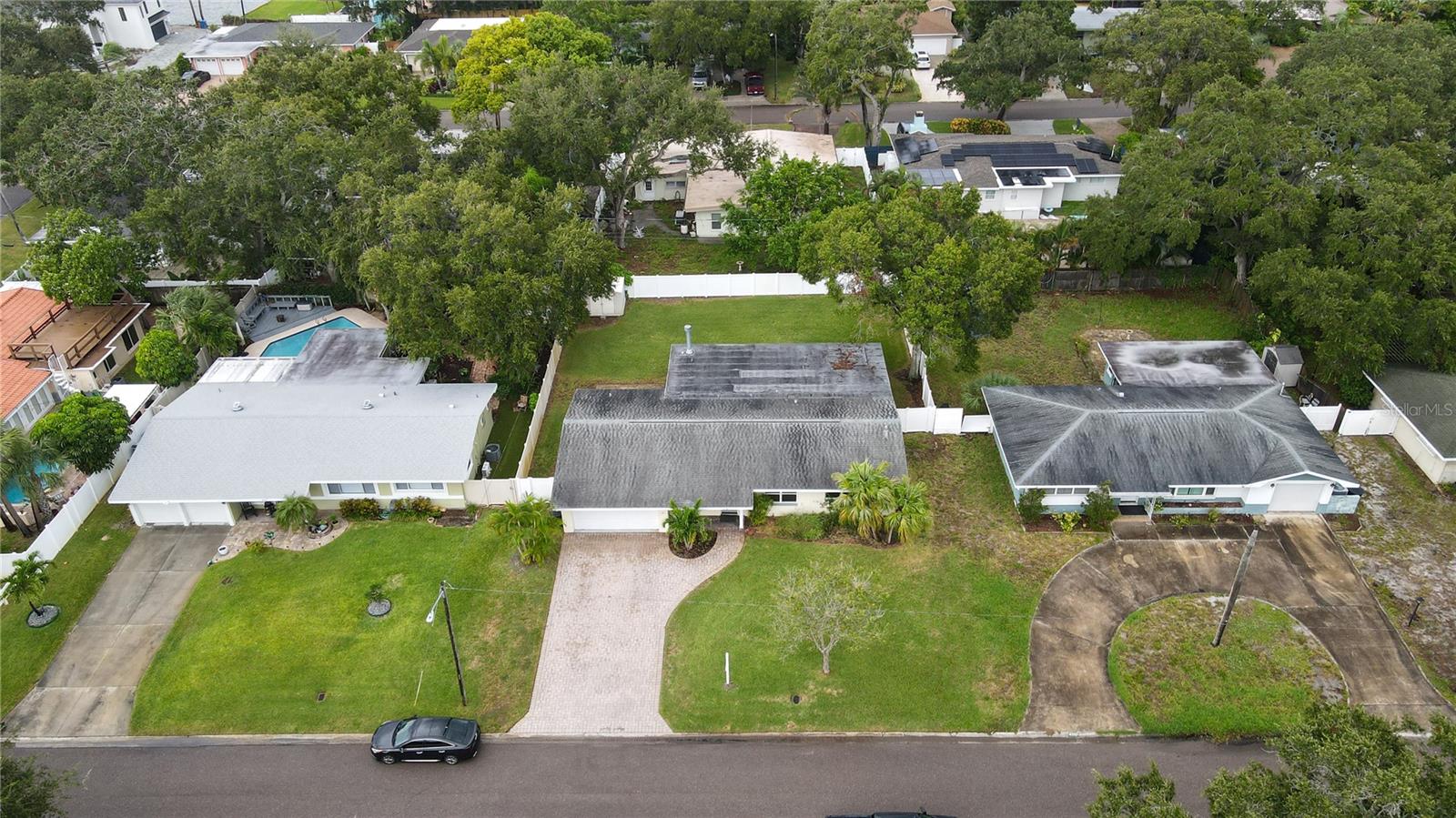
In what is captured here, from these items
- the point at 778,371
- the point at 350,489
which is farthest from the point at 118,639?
the point at 778,371

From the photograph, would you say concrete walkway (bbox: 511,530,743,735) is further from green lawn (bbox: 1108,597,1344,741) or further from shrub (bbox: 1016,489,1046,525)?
green lawn (bbox: 1108,597,1344,741)

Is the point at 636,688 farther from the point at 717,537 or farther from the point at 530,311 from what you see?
the point at 530,311

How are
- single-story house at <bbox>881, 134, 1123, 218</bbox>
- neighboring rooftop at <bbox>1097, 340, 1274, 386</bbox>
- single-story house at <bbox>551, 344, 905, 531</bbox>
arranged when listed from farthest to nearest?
single-story house at <bbox>881, 134, 1123, 218</bbox> < neighboring rooftop at <bbox>1097, 340, 1274, 386</bbox> < single-story house at <bbox>551, 344, 905, 531</bbox>

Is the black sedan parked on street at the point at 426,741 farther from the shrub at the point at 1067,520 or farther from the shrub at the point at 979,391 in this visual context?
the shrub at the point at 979,391

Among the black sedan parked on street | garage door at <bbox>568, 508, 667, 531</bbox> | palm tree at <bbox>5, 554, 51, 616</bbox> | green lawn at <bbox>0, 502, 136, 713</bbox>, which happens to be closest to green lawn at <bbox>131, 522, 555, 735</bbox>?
the black sedan parked on street

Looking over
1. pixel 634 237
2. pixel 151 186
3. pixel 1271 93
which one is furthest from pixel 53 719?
pixel 1271 93

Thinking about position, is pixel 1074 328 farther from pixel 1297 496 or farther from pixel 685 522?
pixel 685 522

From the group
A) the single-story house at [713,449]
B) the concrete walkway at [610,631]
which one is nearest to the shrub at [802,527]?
the single-story house at [713,449]
